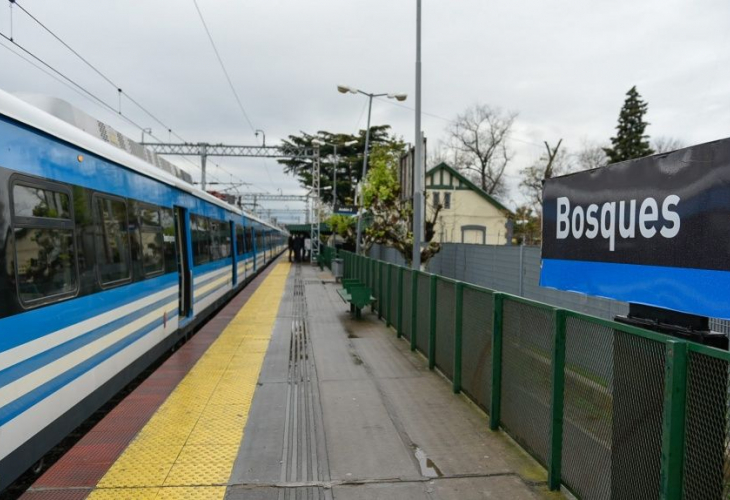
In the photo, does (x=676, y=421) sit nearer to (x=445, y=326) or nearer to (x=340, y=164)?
(x=445, y=326)

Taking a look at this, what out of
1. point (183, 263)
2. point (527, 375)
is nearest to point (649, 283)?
point (527, 375)

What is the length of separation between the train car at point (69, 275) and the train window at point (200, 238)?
2.35 metres

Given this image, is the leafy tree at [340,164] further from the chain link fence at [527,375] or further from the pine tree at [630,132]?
the chain link fence at [527,375]

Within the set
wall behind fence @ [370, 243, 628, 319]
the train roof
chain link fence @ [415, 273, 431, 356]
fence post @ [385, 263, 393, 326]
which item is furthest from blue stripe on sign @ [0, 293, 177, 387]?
wall behind fence @ [370, 243, 628, 319]

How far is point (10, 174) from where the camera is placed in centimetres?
397

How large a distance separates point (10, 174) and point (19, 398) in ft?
5.19

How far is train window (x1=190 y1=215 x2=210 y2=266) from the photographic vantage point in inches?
437

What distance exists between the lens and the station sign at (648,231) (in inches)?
112

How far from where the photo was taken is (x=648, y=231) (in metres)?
3.34

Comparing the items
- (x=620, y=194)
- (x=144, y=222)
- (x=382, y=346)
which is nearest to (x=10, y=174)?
(x=144, y=222)

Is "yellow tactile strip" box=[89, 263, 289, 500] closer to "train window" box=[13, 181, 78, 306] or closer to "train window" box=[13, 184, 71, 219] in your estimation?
"train window" box=[13, 181, 78, 306]

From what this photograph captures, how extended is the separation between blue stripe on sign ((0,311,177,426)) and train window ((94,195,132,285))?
0.73 m

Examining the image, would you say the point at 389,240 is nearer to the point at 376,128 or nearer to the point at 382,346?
the point at 382,346

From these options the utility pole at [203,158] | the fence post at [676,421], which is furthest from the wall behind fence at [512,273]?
the utility pole at [203,158]
